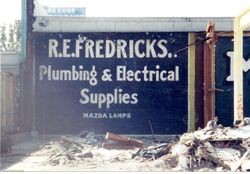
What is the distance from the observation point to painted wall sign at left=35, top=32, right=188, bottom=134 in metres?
23.5

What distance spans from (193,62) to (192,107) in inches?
89.0

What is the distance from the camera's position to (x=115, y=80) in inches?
933

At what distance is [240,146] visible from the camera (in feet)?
48.0

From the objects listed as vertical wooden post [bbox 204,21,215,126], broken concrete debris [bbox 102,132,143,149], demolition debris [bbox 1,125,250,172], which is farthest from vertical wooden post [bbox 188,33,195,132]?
demolition debris [bbox 1,125,250,172]

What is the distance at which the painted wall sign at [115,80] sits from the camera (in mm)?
23484

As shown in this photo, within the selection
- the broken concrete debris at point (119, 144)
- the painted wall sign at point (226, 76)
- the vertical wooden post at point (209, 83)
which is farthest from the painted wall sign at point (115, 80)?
the broken concrete debris at point (119, 144)

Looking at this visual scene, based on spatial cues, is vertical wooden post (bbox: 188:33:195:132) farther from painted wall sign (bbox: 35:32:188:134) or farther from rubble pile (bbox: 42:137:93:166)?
rubble pile (bbox: 42:137:93:166)

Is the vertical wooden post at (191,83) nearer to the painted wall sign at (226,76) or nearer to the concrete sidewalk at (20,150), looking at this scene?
the painted wall sign at (226,76)

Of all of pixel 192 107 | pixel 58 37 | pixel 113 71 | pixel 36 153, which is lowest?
pixel 36 153

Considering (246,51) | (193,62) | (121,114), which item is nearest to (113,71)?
(121,114)

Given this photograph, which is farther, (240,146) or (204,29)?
(204,29)

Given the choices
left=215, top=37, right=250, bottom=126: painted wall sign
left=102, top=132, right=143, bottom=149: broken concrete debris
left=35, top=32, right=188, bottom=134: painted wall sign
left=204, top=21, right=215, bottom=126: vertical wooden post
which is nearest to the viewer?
left=102, top=132, right=143, bottom=149: broken concrete debris

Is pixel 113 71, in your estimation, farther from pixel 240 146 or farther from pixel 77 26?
pixel 240 146

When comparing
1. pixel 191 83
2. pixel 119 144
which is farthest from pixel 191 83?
pixel 119 144
